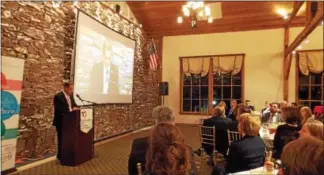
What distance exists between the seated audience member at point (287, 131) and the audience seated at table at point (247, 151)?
820 millimetres

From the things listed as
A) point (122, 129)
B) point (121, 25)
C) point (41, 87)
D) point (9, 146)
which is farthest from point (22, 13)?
point (122, 129)

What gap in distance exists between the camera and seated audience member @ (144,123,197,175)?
1.77 meters

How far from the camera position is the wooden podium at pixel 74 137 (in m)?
4.91

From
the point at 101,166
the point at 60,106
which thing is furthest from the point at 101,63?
the point at 101,166

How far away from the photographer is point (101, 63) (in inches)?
286

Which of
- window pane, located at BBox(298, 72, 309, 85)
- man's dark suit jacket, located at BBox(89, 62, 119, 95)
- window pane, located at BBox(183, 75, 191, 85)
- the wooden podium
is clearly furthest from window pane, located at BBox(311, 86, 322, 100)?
the wooden podium

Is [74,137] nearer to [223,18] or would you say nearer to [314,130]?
[314,130]

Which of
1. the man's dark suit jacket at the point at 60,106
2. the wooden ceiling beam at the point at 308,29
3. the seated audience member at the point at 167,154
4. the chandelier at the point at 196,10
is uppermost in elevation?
the chandelier at the point at 196,10

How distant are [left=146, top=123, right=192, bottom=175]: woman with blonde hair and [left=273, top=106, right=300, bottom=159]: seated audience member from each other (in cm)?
215

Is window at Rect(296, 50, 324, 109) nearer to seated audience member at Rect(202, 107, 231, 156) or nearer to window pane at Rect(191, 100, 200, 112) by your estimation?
window pane at Rect(191, 100, 200, 112)

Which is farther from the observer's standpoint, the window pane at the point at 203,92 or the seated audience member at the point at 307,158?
the window pane at the point at 203,92

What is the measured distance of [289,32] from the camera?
1041cm

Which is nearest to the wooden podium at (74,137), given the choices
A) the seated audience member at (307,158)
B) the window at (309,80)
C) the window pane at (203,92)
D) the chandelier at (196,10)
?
the seated audience member at (307,158)

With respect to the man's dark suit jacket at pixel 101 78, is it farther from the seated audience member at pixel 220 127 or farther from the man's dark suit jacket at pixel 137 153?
the man's dark suit jacket at pixel 137 153
